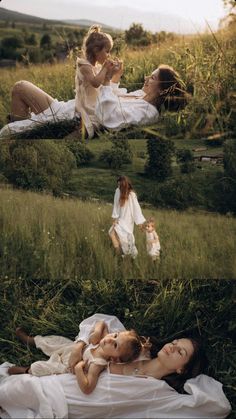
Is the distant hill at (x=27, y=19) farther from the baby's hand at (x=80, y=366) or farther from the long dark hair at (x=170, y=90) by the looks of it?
the baby's hand at (x=80, y=366)

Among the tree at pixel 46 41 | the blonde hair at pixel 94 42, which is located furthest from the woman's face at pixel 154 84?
the tree at pixel 46 41

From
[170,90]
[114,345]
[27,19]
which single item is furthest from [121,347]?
[27,19]

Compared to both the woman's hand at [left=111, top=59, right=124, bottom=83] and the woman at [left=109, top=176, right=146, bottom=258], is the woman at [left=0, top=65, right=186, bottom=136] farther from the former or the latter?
the woman at [left=109, top=176, right=146, bottom=258]

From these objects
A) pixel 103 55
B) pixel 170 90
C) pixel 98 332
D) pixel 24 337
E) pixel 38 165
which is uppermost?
pixel 103 55

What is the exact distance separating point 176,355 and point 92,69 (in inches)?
56.4

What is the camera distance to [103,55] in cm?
349

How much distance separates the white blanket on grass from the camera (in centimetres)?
323

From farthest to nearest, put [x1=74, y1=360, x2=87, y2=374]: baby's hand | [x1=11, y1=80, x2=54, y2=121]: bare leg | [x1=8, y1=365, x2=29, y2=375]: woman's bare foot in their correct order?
[x1=11, y1=80, x2=54, y2=121]: bare leg → [x1=8, y1=365, x2=29, y2=375]: woman's bare foot → [x1=74, y1=360, x2=87, y2=374]: baby's hand

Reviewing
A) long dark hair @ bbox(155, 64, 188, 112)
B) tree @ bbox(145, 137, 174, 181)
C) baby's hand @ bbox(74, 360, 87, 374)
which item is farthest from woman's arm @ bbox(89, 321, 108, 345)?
long dark hair @ bbox(155, 64, 188, 112)

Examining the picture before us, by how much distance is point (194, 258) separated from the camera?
11.5ft

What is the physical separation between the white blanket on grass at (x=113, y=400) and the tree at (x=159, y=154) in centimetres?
100

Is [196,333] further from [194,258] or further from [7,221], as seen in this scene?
[7,221]

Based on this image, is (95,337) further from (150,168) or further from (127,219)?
(150,168)

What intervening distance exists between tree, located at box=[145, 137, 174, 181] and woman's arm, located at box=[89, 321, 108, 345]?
2.60 ft
